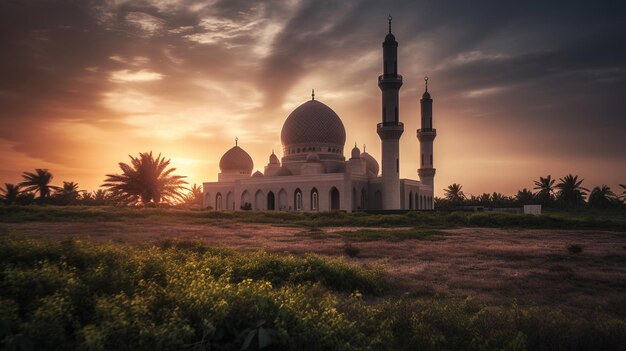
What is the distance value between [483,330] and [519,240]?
604 inches

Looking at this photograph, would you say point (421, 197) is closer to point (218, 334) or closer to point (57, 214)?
point (57, 214)

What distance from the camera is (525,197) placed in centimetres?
6938

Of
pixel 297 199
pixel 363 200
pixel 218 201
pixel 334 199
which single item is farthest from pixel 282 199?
pixel 218 201

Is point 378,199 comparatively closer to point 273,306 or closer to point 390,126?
point 390,126

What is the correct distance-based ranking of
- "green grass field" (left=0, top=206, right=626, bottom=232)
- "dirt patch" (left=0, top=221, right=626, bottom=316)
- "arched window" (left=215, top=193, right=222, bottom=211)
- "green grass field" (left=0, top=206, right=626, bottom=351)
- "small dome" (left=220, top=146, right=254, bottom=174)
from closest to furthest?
"green grass field" (left=0, top=206, right=626, bottom=351), "dirt patch" (left=0, top=221, right=626, bottom=316), "green grass field" (left=0, top=206, right=626, bottom=232), "arched window" (left=215, top=193, right=222, bottom=211), "small dome" (left=220, top=146, right=254, bottom=174)

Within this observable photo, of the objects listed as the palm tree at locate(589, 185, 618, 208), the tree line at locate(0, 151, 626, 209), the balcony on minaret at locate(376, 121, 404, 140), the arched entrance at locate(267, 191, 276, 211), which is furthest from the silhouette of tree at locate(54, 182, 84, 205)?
the palm tree at locate(589, 185, 618, 208)

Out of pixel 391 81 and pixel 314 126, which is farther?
pixel 314 126

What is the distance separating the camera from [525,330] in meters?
6.77

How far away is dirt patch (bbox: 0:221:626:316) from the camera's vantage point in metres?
9.82

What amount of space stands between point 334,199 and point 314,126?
1047 centimetres

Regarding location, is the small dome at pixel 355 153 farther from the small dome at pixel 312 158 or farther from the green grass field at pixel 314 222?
the green grass field at pixel 314 222

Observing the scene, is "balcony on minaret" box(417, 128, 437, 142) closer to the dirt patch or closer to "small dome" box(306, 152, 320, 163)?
"small dome" box(306, 152, 320, 163)

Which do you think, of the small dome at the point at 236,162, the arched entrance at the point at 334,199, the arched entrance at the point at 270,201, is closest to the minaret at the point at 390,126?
the arched entrance at the point at 334,199

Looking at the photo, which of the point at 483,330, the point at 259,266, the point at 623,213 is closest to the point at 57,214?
→ the point at 259,266
